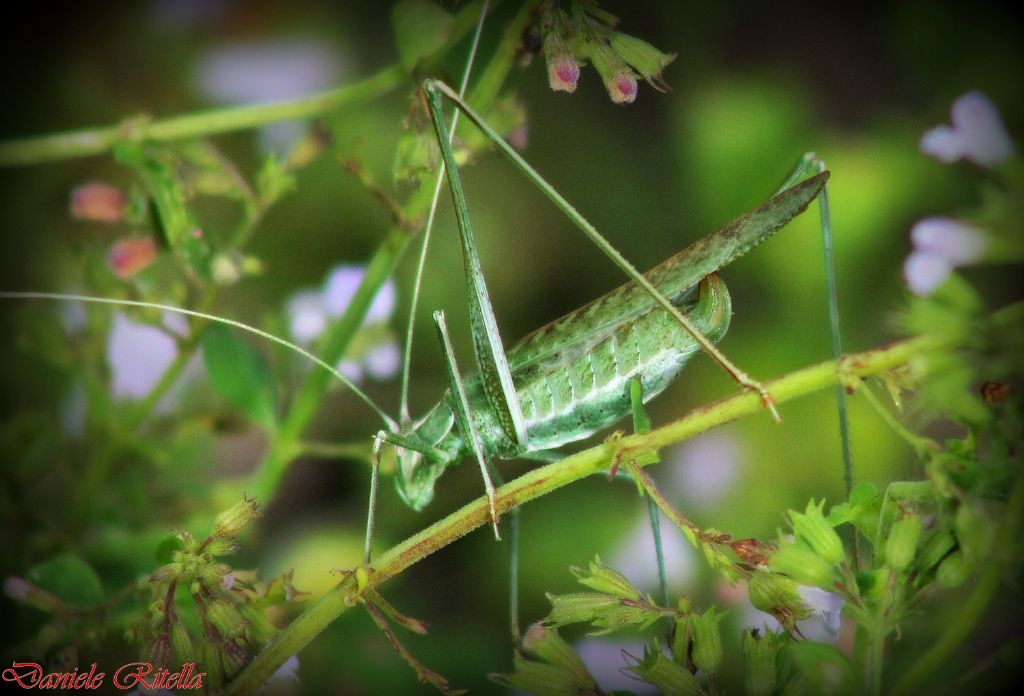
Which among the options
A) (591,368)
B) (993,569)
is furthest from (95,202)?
(993,569)

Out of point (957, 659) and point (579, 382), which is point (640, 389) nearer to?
point (579, 382)

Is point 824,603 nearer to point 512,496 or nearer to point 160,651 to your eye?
point 512,496

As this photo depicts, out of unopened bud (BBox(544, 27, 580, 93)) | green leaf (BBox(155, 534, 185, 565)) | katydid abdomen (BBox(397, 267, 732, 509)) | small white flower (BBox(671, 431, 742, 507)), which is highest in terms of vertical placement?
unopened bud (BBox(544, 27, 580, 93))

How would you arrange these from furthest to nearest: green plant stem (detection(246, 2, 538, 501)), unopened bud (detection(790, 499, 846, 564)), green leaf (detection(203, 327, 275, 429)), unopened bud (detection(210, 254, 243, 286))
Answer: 1. green leaf (detection(203, 327, 275, 429))
2. unopened bud (detection(210, 254, 243, 286))
3. green plant stem (detection(246, 2, 538, 501))
4. unopened bud (detection(790, 499, 846, 564))

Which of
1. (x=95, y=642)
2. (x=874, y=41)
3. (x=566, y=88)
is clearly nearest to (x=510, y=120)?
(x=566, y=88)

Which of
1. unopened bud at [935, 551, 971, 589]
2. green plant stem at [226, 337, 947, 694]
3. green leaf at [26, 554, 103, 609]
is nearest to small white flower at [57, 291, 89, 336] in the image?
green leaf at [26, 554, 103, 609]

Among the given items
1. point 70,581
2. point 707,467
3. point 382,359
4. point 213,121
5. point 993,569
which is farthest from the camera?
point 707,467

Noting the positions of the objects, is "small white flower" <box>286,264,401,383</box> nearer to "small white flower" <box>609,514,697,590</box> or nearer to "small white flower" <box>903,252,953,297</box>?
"small white flower" <box>609,514,697,590</box>

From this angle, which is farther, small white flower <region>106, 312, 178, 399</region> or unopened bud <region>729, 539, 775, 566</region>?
small white flower <region>106, 312, 178, 399</region>
